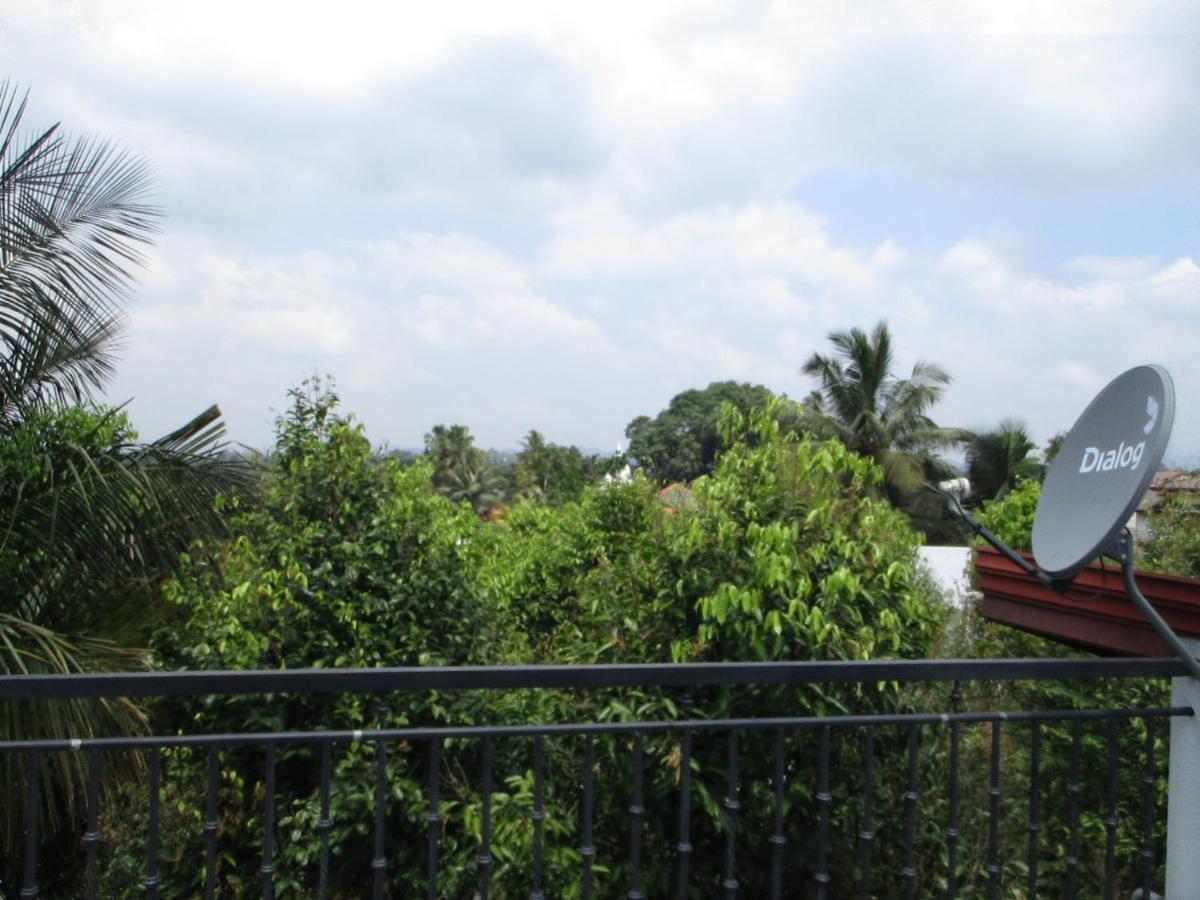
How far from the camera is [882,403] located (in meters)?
25.9

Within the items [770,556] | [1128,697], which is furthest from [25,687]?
[1128,697]

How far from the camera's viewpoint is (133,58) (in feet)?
17.3

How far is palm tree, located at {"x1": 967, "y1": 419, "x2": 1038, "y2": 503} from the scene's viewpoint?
2603 cm

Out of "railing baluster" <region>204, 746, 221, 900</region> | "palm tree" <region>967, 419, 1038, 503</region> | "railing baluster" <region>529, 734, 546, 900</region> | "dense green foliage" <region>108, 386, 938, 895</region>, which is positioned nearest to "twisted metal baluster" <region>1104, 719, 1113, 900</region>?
"dense green foliage" <region>108, 386, 938, 895</region>

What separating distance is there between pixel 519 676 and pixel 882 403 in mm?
25406

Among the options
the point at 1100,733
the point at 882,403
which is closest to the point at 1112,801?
the point at 1100,733

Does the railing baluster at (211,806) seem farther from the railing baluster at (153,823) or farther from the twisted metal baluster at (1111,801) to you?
the twisted metal baluster at (1111,801)

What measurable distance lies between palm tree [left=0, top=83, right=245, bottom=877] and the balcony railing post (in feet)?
12.8

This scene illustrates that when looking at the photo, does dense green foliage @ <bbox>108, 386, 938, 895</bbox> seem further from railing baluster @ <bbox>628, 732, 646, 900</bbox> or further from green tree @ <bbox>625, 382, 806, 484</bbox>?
green tree @ <bbox>625, 382, 806, 484</bbox>

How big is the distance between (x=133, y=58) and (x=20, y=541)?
108 inches

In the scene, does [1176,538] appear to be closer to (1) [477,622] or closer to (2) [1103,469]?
(1) [477,622]

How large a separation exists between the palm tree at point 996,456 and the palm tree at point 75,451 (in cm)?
2420

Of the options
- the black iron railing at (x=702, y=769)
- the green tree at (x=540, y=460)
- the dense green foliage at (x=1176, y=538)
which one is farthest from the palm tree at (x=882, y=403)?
the black iron railing at (x=702, y=769)

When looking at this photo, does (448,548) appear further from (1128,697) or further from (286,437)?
(1128,697)
